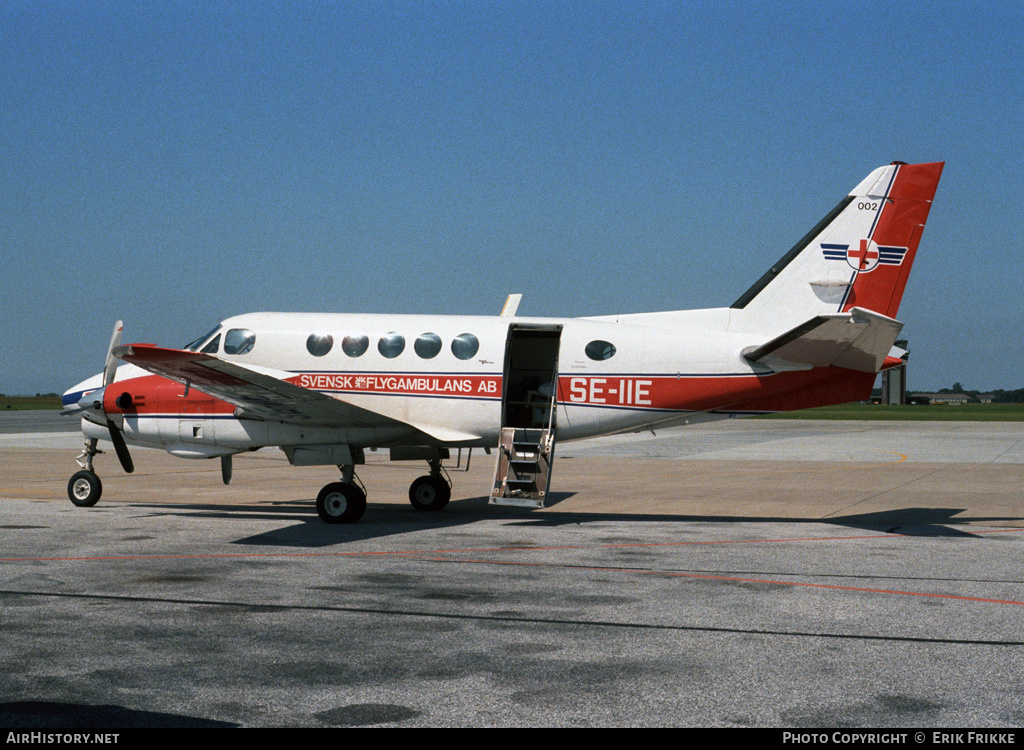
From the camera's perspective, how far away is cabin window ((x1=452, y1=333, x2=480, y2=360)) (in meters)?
16.4

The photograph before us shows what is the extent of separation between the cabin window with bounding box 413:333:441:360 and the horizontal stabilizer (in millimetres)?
5137

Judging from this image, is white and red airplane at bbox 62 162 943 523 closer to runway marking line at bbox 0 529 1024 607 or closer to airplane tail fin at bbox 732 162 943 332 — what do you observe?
airplane tail fin at bbox 732 162 943 332

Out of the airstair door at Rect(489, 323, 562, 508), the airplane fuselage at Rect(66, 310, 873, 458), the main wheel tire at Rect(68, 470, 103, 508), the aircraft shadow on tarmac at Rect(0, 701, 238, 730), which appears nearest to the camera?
the aircraft shadow on tarmac at Rect(0, 701, 238, 730)

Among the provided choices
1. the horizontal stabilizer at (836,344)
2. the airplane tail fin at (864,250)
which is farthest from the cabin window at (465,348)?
the airplane tail fin at (864,250)

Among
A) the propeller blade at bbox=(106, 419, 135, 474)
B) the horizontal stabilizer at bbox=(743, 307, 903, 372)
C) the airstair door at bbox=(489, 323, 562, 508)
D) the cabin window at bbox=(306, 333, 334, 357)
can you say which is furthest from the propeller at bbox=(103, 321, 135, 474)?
the horizontal stabilizer at bbox=(743, 307, 903, 372)

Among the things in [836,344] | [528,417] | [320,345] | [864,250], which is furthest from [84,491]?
[864,250]

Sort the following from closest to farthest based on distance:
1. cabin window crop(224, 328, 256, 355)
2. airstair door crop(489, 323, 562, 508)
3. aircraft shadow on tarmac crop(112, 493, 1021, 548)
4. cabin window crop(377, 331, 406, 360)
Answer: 1. aircraft shadow on tarmac crop(112, 493, 1021, 548)
2. airstair door crop(489, 323, 562, 508)
3. cabin window crop(377, 331, 406, 360)
4. cabin window crop(224, 328, 256, 355)

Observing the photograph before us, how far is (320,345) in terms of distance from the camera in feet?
55.2

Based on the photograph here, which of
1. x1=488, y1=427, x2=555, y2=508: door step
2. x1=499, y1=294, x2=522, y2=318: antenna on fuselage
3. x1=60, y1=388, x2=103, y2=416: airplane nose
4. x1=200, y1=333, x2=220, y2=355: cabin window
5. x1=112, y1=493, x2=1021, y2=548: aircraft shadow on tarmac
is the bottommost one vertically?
x1=112, y1=493, x2=1021, y2=548: aircraft shadow on tarmac

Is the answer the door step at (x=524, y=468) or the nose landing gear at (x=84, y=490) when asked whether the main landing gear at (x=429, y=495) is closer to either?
the door step at (x=524, y=468)

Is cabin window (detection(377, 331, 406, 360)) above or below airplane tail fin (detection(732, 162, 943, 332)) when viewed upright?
below

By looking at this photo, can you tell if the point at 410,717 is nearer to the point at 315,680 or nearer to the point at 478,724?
the point at 478,724

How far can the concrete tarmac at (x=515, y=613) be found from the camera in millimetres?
6188
